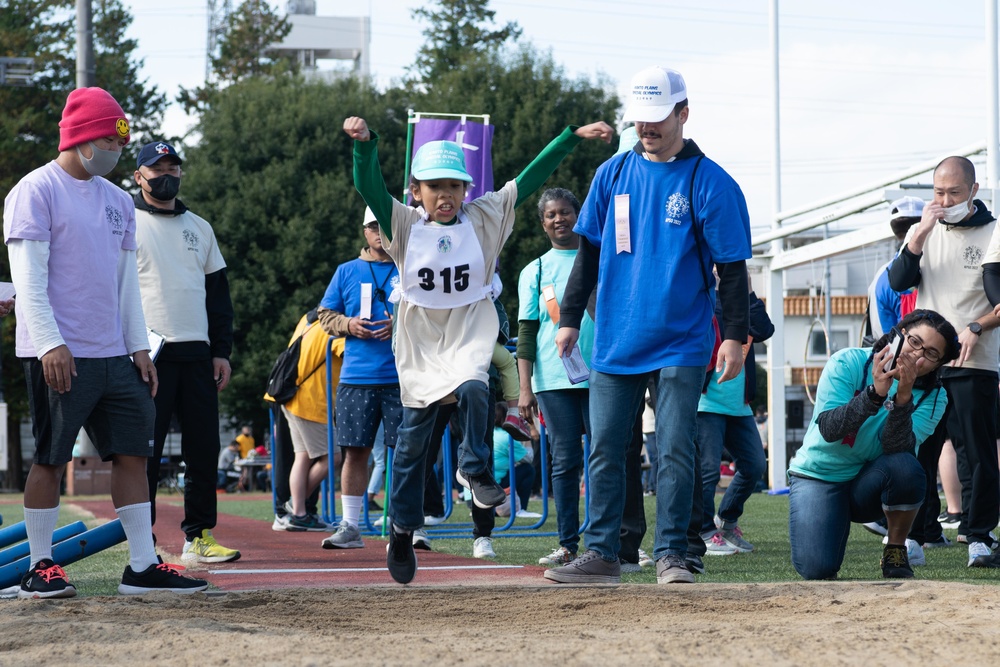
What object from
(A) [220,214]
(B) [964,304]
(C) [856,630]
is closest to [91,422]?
(C) [856,630]

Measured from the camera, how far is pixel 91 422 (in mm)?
5391

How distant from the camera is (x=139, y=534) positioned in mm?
5461

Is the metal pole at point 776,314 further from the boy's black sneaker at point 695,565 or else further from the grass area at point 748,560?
the boy's black sneaker at point 695,565

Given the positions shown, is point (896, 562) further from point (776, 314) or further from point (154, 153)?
point (776, 314)

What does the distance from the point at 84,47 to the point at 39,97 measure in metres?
18.1

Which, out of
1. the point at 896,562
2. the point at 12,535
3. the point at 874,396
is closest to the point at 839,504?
the point at 896,562

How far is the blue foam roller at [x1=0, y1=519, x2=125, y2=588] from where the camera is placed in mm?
5406

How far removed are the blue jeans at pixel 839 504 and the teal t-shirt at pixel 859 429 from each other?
6cm

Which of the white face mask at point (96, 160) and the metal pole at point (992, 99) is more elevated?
the metal pole at point (992, 99)

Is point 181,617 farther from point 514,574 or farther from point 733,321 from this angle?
point 733,321

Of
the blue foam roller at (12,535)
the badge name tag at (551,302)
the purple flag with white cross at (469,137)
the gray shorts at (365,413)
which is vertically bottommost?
the blue foam roller at (12,535)

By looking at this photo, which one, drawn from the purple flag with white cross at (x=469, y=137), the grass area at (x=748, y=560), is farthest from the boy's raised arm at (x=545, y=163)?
the purple flag with white cross at (x=469, y=137)

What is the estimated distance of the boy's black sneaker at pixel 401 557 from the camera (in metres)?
5.53

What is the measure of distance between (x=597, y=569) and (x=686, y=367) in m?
0.98
